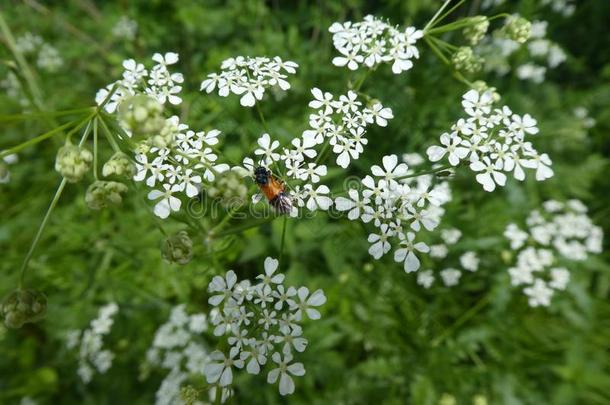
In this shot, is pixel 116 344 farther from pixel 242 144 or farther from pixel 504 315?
pixel 504 315

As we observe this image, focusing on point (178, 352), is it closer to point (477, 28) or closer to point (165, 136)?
point (165, 136)

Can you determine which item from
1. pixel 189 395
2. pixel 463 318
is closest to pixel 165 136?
pixel 189 395

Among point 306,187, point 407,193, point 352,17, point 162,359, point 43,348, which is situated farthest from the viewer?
point 352,17

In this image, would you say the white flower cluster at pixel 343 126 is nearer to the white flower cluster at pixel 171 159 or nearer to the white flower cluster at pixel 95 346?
the white flower cluster at pixel 171 159

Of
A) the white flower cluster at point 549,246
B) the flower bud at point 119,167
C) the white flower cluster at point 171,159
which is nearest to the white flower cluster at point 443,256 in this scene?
the white flower cluster at point 549,246

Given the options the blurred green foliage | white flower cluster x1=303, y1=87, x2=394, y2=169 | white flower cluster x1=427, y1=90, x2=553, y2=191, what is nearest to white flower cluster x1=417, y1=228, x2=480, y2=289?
the blurred green foliage

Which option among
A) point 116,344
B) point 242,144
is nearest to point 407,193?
point 242,144

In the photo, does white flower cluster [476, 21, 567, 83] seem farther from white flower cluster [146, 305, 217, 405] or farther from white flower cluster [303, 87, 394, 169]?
white flower cluster [146, 305, 217, 405]
